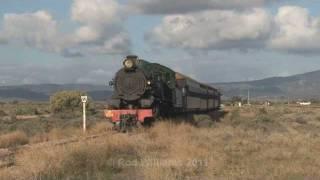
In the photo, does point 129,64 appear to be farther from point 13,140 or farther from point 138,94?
point 13,140

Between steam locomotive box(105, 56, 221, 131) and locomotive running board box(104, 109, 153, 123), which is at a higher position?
steam locomotive box(105, 56, 221, 131)

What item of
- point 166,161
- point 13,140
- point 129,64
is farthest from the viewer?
point 129,64

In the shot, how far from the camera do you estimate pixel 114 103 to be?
3319 centimetres

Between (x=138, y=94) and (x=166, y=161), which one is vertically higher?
(x=138, y=94)

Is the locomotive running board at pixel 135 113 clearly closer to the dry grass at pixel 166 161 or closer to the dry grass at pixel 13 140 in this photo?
the dry grass at pixel 13 140

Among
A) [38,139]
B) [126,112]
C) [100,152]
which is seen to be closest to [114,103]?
[126,112]

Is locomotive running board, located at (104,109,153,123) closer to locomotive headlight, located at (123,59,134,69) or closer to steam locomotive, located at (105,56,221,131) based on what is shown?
steam locomotive, located at (105,56,221,131)

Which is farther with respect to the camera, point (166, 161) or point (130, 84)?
point (130, 84)

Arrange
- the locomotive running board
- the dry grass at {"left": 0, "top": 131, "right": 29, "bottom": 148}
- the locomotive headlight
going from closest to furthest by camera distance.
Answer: the dry grass at {"left": 0, "top": 131, "right": 29, "bottom": 148}
the locomotive running board
the locomotive headlight

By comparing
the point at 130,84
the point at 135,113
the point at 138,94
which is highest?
the point at 130,84

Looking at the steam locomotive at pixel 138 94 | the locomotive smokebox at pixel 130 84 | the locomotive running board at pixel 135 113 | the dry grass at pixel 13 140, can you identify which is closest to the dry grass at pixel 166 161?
the dry grass at pixel 13 140

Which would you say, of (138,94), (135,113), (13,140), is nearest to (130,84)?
(138,94)

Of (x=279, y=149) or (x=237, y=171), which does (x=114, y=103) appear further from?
(x=237, y=171)

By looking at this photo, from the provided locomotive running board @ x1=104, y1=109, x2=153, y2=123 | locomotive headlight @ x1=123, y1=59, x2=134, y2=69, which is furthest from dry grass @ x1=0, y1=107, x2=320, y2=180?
locomotive headlight @ x1=123, y1=59, x2=134, y2=69
